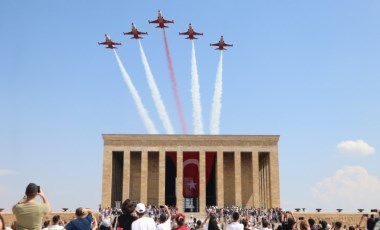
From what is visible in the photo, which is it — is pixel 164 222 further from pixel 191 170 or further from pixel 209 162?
pixel 209 162

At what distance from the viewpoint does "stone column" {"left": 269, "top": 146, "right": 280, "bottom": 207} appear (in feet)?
158

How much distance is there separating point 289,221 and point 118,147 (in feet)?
135

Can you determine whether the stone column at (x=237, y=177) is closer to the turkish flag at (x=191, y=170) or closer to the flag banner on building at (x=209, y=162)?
the flag banner on building at (x=209, y=162)

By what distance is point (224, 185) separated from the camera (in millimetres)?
51906

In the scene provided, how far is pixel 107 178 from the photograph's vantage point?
47656 millimetres

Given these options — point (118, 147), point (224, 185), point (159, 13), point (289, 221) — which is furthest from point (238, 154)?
point (289, 221)

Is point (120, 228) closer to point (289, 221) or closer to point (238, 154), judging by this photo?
point (289, 221)

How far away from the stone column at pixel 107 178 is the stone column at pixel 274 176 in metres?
18.7

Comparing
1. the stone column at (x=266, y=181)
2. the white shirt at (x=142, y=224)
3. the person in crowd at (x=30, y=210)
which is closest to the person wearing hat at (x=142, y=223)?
the white shirt at (x=142, y=224)

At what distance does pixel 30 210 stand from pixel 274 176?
45.2 m

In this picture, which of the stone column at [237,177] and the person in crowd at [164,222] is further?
the stone column at [237,177]

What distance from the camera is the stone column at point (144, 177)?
158 ft

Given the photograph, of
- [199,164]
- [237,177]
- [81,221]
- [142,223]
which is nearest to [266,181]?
[237,177]

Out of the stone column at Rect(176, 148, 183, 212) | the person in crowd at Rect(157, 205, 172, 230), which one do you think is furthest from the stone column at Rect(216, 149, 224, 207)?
the person in crowd at Rect(157, 205, 172, 230)
